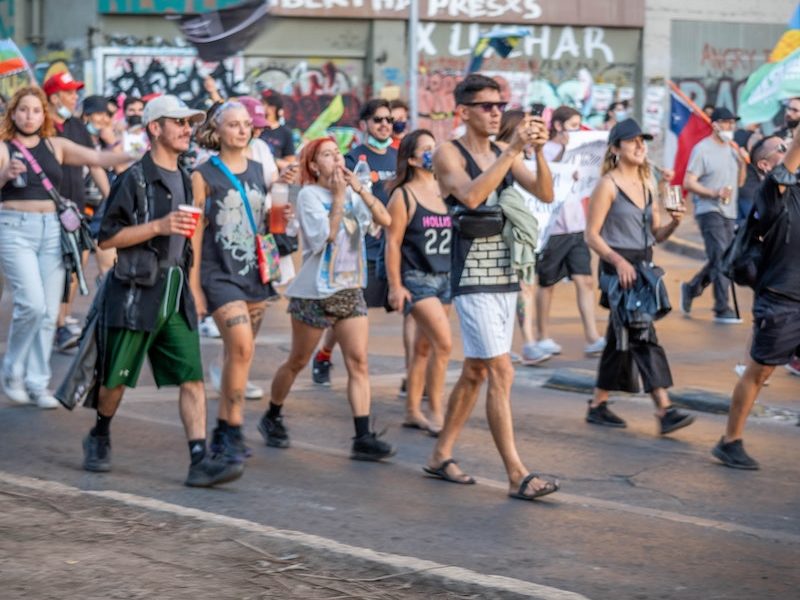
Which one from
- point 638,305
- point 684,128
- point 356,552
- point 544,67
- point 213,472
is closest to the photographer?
point 356,552

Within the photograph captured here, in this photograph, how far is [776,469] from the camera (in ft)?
26.2

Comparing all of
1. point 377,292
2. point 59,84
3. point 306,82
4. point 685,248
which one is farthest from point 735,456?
point 306,82

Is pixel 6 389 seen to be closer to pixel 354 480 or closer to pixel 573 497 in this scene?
A: pixel 354 480

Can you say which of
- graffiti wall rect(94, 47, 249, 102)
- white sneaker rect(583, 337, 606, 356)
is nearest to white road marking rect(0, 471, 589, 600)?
white sneaker rect(583, 337, 606, 356)

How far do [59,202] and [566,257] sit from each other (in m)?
4.23

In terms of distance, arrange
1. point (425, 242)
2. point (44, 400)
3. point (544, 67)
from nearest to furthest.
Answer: point (425, 242), point (44, 400), point (544, 67)

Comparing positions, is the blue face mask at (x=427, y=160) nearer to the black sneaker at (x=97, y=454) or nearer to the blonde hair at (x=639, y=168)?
the blonde hair at (x=639, y=168)

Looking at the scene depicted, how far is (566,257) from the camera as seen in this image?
1198 cm

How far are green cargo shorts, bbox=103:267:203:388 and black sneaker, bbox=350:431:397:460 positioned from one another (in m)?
1.07

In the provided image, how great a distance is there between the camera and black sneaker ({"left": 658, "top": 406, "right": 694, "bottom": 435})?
347 inches

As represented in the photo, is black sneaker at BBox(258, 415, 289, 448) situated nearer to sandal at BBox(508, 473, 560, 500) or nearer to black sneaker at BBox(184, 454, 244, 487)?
black sneaker at BBox(184, 454, 244, 487)

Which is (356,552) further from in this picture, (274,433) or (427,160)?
(427,160)

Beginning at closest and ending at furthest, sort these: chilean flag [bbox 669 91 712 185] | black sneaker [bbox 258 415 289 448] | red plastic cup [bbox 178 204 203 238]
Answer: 1. red plastic cup [bbox 178 204 203 238]
2. black sneaker [bbox 258 415 289 448]
3. chilean flag [bbox 669 91 712 185]

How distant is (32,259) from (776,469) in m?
4.44
